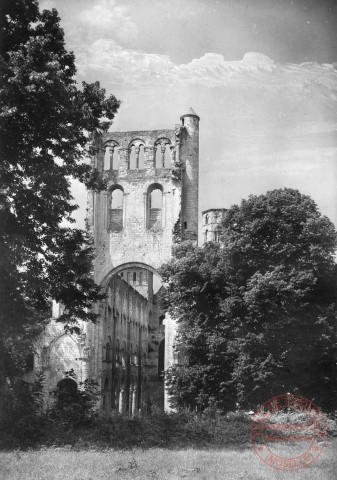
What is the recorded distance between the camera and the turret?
30.7 m

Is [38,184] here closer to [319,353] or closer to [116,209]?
[319,353]

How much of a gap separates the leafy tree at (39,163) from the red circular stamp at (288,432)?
6463 millimetres

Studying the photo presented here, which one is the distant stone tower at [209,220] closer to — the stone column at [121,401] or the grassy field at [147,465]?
the stone column at [121,401]

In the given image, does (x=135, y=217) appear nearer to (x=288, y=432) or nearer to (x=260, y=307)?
(x=260, y=307)

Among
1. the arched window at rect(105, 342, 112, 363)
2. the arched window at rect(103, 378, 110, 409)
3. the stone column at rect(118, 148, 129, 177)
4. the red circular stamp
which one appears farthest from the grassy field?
the arched window at rect(105, 342, 112, 363)

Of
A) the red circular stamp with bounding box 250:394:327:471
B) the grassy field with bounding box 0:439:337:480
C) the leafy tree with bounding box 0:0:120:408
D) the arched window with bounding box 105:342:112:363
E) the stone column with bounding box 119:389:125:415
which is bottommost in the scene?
the stone column with bounding box 119:389:125:415

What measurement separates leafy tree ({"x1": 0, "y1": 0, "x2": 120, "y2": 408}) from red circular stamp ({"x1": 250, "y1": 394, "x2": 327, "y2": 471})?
21.2 feet

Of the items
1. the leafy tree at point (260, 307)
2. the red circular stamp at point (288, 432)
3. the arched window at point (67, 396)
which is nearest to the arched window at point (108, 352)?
the leafy tree at point (260, 307)

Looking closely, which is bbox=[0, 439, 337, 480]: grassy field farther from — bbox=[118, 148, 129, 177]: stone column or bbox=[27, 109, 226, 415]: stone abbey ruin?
bbox=[118, 148, 129, 177]: stone column

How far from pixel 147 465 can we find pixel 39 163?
8519 millimetres

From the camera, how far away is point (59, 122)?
50.3 feet

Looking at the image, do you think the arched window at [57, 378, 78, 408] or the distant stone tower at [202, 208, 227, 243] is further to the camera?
the distant stone tower at [202, 208, 227, 243]

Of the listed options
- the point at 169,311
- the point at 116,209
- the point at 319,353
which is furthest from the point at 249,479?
the point at 116,209

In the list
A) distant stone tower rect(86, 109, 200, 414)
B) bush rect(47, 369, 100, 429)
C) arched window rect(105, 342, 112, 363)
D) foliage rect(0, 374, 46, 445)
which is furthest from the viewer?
arched window rect(105, 342, 112, 363)
